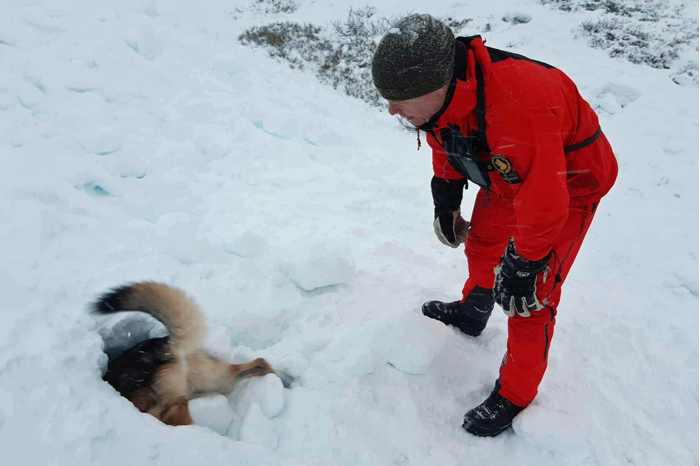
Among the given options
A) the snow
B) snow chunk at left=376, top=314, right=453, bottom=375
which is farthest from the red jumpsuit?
snow chunk at left=376, top=314, right=453, bottom=375

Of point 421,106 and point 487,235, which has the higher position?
point 421,106

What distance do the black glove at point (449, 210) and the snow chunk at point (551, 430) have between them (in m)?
0.97

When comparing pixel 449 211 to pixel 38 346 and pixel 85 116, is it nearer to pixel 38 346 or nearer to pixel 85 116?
pixel 38 346

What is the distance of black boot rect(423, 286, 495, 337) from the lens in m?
2.23

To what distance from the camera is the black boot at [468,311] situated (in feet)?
7.31

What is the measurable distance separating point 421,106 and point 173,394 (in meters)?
1.75

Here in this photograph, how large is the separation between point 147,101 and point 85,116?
92 centimetres

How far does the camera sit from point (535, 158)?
129 cm

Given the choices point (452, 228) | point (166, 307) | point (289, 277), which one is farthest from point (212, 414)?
point (452, 228)

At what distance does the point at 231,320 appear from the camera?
2.39 m

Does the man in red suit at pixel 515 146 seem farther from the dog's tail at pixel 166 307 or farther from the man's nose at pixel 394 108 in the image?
the dog's tail at pixel 166 307

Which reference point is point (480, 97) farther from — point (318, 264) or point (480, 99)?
point (318, 264)

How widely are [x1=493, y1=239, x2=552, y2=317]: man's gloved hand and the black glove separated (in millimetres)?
570

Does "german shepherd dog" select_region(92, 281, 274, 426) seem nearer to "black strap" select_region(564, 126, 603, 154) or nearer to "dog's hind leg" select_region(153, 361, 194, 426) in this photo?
"dog's hind leg" select_region(153, 361, 194, 426)
